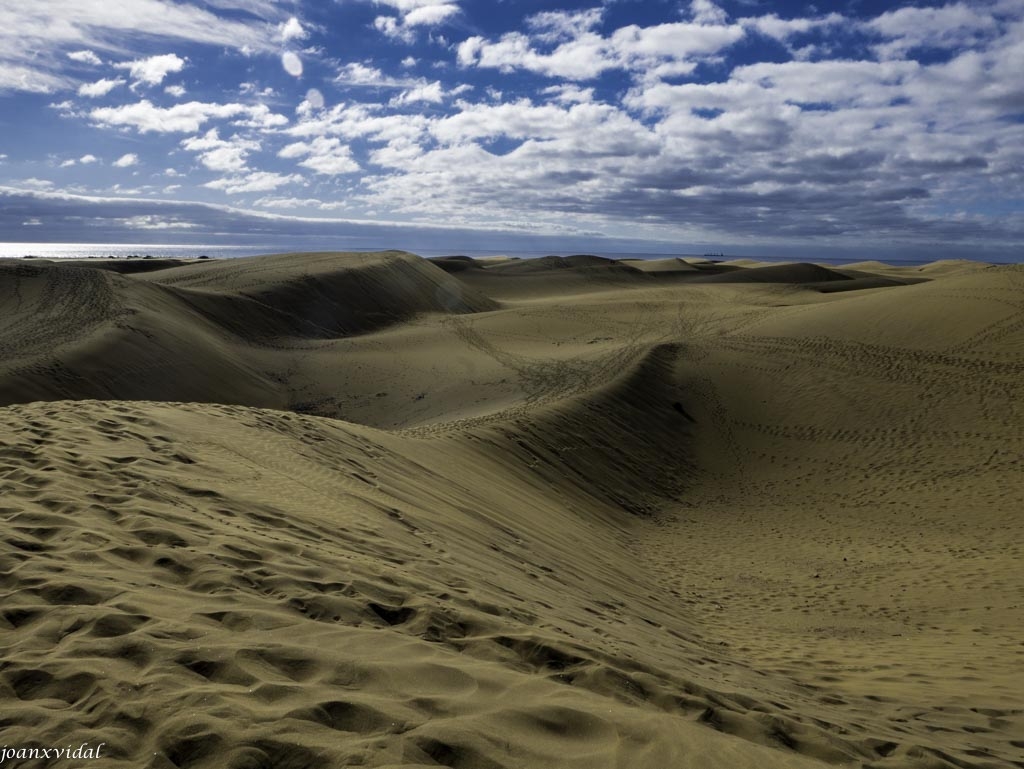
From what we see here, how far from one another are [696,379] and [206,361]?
547 inches

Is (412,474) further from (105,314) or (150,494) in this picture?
(105,314)

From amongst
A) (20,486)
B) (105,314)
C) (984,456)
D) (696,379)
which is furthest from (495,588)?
(105,314)

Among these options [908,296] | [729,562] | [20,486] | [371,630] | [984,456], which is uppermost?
[908,296]

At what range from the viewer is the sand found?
326 centimetres

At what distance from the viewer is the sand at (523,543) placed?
10.7 feet

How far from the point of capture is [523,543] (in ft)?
27.4

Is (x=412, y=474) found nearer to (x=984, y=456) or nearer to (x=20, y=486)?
(x=20, y=486)

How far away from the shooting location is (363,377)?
22.2 m

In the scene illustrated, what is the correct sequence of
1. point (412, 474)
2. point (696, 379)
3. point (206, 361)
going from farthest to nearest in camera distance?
point (206, 361) < point (696, 379) < point (412, 474)

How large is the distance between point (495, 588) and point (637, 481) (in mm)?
8852

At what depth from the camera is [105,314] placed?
2173 centimetres

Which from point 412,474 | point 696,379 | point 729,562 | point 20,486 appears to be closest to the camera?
point 20,486

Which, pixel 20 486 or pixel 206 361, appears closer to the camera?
pixel 20 486

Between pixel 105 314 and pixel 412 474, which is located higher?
pixel 105 314
